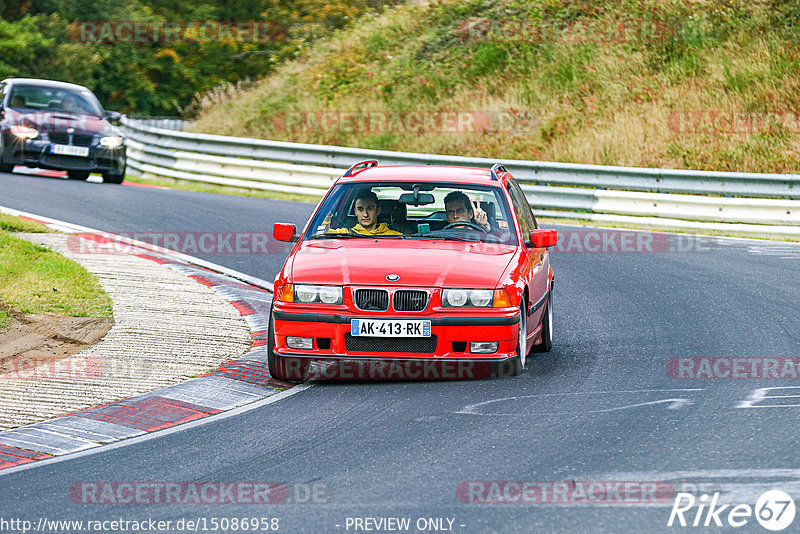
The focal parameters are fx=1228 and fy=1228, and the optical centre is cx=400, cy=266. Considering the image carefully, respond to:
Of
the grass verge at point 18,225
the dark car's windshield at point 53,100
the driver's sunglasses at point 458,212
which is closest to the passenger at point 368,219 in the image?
the driver's sunglasses at point 458,212

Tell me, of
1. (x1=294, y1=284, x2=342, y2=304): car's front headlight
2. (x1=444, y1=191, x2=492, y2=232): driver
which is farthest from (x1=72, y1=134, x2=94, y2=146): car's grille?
(x1=294, y1=284, x2=342, y2=304): car's front headlight

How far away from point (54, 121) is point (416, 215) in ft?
48.0

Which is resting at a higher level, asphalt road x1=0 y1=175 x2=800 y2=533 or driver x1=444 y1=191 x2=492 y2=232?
driver x1=444 y1=191 x2=492 y2=232

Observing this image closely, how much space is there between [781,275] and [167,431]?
29.3ft

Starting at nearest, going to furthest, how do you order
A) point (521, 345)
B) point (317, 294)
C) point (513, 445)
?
1. point (513, 445)
2. point (317, 294)
3. point (521, 345)

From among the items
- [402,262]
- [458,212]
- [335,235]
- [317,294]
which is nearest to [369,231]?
[335,235]

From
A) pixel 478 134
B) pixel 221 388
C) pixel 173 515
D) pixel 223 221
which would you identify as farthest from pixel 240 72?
pixel 173 515

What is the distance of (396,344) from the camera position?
8625mm

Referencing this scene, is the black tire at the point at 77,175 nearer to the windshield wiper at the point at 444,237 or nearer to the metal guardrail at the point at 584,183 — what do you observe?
the metal guardrail at the point at 584,183

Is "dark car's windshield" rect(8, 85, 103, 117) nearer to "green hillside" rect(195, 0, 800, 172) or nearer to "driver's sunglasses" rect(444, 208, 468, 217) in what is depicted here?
"green hillside" rect(195, 0, 800, 172)

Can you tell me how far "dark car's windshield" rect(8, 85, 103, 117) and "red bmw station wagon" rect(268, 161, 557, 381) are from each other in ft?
49.7

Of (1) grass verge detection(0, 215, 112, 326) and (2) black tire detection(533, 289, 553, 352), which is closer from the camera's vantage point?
(2) black tire detection(533, 289, 553, 352)

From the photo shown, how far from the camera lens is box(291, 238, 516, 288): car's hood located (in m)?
8.72

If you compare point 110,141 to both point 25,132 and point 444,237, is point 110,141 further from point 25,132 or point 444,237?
point 444,237
